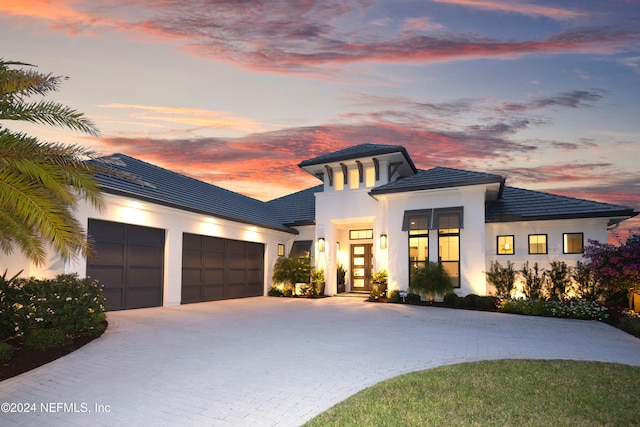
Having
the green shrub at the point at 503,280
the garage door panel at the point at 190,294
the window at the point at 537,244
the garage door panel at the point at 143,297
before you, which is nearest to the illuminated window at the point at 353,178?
the green shrub at the point at 503,280

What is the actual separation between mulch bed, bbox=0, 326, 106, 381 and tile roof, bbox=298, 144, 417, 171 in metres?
14.1

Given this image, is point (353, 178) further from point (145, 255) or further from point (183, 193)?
point (145, 255)

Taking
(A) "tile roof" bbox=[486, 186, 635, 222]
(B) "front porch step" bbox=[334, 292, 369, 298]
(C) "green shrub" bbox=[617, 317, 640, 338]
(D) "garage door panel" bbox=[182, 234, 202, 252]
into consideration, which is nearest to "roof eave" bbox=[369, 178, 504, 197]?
(A) "tile roof" bbox=[486, 186, 635, 222]

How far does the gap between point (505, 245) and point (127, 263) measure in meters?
15.0

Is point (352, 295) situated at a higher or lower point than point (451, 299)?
lower

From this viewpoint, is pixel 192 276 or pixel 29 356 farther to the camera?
pixel 192 276

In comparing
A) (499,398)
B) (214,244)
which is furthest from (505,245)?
(499,398)

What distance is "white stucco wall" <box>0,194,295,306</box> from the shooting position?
36.4 feet

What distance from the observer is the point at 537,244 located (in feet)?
56.2

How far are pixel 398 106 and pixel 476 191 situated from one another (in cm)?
480

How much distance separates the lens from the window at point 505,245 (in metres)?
17.5

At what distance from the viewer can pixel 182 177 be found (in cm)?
1967

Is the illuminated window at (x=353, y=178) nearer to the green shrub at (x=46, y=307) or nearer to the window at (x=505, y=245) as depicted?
the window at (x=505, y=245)

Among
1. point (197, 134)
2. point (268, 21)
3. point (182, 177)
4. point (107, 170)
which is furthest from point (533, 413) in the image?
point (182, 177)
